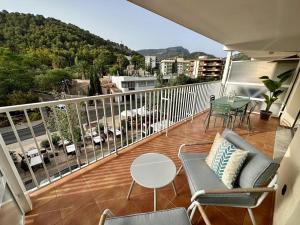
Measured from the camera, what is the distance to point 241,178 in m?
1.55

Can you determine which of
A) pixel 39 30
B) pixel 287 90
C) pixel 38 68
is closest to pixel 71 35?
pixel 39 30

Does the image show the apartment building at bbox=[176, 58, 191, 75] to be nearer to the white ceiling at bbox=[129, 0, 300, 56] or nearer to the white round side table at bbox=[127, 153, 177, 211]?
the white ceiling at bbox=[129, 0, 300, 56]

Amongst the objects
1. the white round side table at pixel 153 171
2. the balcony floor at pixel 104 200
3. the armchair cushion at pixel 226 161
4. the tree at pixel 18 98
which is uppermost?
the armchair cushion at pixel 226 161

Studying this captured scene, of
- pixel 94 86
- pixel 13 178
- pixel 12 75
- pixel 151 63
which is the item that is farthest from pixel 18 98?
pixel 151 63

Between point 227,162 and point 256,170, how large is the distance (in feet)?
0.88

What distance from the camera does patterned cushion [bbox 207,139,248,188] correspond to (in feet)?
5.06

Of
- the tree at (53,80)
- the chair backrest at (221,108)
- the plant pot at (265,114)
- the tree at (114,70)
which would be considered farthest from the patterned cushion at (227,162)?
the tree at (114,70)

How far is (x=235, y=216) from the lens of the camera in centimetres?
167

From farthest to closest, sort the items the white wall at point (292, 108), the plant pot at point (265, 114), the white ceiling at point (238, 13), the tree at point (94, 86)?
the tree at point (94, 86) → the plant pot at point (265, 114) → the white wall at point (292, 108) → the white ceiling at point (238, 13)

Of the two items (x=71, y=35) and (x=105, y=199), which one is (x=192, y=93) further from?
(x=71, y=35)

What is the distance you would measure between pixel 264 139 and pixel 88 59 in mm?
28370

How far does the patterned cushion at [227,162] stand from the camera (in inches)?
60.7

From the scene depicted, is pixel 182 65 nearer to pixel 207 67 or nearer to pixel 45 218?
pixel 207 67

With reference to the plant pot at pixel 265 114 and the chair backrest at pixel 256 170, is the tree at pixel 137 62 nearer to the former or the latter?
the plant pot at pixel 265 114
